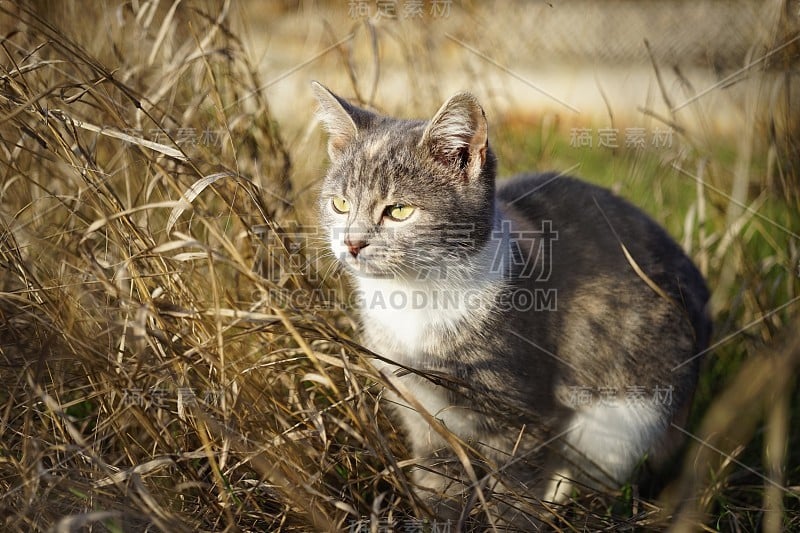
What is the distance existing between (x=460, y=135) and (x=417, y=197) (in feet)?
0.71

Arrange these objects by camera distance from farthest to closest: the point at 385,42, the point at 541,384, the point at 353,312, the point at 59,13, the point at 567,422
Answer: the point at 385,42 < the point at 59,13 < the point at 353,312 < the point at 567,422 < the point at 541,384

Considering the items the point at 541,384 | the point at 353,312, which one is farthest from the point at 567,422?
the point at 353,312

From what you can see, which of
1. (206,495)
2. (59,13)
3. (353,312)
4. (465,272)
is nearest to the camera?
(206,495)

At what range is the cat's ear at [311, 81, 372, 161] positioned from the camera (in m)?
2.01

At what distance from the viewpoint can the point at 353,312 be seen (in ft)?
7.70

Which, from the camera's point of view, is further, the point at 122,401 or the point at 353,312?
the point at 353,312

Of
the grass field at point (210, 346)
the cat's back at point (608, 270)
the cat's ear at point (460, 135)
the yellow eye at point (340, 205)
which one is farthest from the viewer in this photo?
the cat's back at point (608, 270)

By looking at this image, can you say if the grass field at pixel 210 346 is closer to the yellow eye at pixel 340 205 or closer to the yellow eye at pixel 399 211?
the yellow eye at pixel 340 205

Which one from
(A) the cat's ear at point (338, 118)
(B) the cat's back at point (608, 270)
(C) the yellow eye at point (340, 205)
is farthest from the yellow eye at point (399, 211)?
(B) the cat's back at point (608, 270)

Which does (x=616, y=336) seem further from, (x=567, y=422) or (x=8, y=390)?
(x=8, y=390)

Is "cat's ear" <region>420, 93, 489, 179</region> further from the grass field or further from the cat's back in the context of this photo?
the grass field

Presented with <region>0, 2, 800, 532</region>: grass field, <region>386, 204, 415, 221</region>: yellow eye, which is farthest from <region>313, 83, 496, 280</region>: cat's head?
<region>0, 2, 800, 532</region>: grass field

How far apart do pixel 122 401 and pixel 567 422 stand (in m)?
1.39

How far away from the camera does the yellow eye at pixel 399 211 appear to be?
1.89 m
